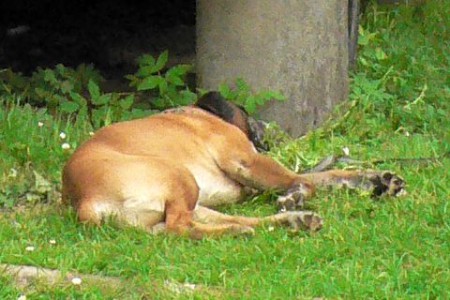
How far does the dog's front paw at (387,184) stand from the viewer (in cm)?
614

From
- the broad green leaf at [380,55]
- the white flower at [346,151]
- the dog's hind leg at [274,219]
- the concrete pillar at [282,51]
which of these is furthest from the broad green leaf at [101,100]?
the dog's hind leg at [274,219]

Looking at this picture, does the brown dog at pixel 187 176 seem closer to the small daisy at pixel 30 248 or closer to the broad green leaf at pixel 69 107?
the small daisy at pixel 30 248

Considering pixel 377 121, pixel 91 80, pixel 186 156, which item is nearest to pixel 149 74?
pixel 91 80

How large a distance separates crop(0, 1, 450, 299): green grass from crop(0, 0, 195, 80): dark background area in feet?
7.16

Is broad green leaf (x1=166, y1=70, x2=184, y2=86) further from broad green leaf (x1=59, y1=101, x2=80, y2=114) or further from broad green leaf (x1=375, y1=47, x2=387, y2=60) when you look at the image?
broad green leaf (x1=375, y1=47, x2=387, y2=60)

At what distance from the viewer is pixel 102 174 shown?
18.7ft

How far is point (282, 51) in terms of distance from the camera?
309 inches

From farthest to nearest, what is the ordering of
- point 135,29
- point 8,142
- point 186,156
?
point 135,29
point 8,142
point 186,156

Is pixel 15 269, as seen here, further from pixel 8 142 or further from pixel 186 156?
pixel 8 142

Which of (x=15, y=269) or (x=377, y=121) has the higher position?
(x=15, y=269)

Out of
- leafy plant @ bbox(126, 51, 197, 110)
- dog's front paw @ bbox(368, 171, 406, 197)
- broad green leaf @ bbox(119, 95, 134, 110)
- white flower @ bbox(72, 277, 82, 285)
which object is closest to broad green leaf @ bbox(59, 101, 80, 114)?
broad green leaf @ bbox(119, 95, 134, 110)

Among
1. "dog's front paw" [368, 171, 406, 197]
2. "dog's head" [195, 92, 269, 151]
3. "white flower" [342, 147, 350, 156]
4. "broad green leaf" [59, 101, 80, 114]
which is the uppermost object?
"dog's head" [195, 92, 269, 151]

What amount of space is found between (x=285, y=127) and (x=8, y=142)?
6.01ft

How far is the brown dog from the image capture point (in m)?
5.61
